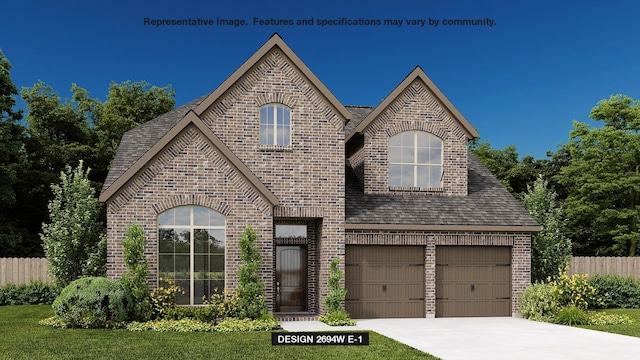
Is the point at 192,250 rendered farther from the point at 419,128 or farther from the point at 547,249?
the point at 547,249

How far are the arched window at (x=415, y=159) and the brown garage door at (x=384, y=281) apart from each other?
2.52 metres

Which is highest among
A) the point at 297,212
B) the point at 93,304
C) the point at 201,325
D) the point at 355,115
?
the point at 355,115

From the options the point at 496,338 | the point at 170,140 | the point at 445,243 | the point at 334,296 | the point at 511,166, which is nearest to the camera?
the point at 496,338

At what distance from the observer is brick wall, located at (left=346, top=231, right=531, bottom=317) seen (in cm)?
2059

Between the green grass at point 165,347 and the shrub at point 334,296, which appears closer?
the green grass at point 165,347

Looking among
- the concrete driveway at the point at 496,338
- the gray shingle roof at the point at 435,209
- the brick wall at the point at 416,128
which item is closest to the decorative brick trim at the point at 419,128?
the brick wall at the point at 416,128

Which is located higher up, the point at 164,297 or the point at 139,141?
the point at 139,141

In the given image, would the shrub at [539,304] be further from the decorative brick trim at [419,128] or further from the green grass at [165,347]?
the green grass at [165,347]

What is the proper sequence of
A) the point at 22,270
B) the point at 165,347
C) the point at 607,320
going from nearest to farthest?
the point at 165,347 → the point at 607,320 → the point at 22,270

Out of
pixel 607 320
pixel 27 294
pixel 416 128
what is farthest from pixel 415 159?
pixel 27 294

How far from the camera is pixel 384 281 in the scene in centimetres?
2084

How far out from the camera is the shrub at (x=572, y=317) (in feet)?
63.0

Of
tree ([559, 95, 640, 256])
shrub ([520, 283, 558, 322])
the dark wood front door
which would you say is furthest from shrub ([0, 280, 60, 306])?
tree ([559, 95, 640, 256])

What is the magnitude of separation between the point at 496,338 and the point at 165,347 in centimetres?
761
